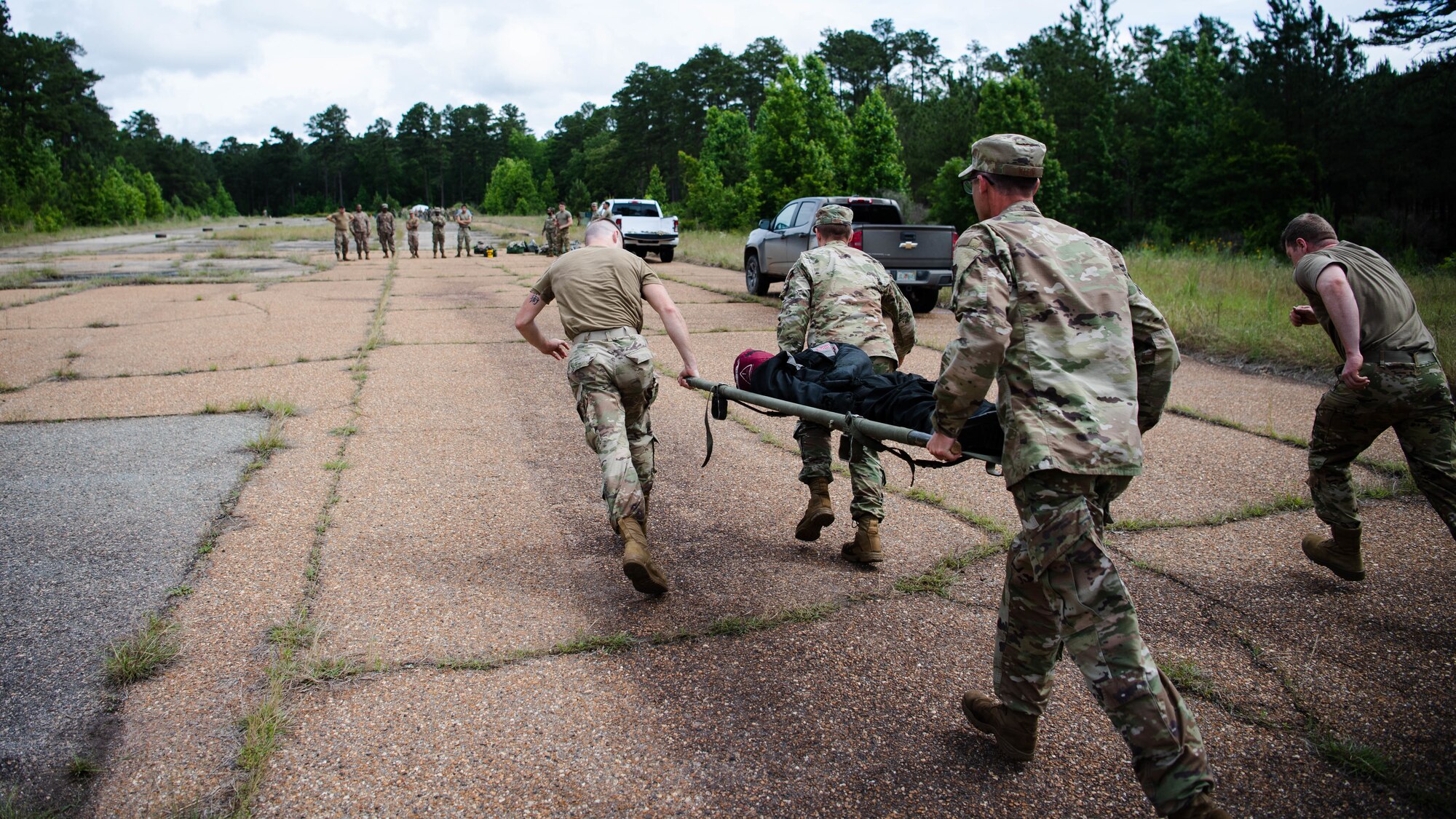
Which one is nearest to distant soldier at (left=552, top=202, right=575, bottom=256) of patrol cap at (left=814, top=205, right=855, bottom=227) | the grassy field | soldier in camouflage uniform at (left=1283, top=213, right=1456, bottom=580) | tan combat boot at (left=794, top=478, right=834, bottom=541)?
the grassy field

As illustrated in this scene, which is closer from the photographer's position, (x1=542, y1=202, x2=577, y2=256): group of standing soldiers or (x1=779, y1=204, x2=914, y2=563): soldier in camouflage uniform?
(x1=779, y1=204, x2=914, y2=563): soldier in camouflage uniform

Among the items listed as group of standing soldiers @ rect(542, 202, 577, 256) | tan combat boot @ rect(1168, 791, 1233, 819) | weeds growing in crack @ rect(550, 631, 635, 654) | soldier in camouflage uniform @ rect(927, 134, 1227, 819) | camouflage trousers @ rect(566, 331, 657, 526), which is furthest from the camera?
group of standing soldiers @ rect(542, 202, 577, 256)

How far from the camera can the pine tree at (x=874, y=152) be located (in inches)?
1335

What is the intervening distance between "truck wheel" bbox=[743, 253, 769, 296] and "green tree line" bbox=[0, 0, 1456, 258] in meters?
17.2

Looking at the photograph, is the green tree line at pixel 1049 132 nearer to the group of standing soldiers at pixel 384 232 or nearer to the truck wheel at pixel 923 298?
the group of standing soldiers at pixel 384 232

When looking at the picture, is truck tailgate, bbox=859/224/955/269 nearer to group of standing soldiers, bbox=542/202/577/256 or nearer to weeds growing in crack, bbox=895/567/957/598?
weeds growing in crack, bbox=895/567/957/598

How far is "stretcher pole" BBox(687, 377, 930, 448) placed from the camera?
3.34 meters

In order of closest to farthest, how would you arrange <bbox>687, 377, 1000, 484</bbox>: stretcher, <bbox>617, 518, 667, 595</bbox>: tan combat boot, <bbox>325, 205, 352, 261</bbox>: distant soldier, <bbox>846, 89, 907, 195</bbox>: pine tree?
<bbox>687, 377, 1000, 484</bbox>: stretcher
<bbox>617, 518, 667, 595</bbox>: tan combat boot
<bbox>325, 205, 352, 261</bbox>: distant soldier
<bbox>846, 89, 907, 195</bbox>: pine tree

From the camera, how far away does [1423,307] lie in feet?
40.1

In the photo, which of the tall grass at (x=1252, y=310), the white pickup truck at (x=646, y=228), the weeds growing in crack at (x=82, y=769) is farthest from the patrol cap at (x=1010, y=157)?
the white pickup truck at (x=646, y=228)

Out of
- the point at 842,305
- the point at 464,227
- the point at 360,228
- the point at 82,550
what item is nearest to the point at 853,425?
the point at 842,305

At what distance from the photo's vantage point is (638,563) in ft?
13.8

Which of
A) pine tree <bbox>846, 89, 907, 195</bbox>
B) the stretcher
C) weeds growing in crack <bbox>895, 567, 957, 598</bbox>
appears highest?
pine tree <bbox>846, 89, 907, 195</bbox>

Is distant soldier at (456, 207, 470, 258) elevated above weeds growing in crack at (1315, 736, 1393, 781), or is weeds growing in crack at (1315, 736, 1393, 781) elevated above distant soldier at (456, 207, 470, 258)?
distant soldier at (456, 207, 470, 258)
